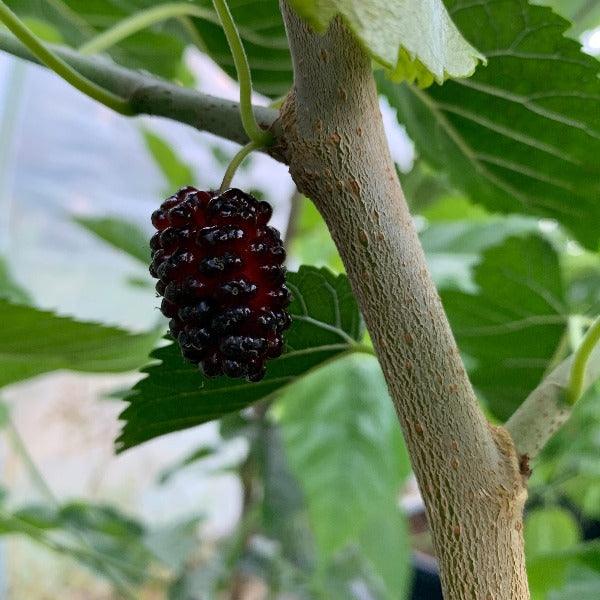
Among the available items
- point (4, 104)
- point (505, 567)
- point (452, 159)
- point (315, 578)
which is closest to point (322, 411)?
point (315, 578)

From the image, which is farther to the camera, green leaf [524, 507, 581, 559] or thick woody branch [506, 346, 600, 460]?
green leaf [524, 507, 581, 559]

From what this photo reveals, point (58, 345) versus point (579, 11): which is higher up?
point (579, 11)

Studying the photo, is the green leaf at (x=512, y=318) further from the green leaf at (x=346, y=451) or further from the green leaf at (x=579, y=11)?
the green leaf at (x=579, y=11)

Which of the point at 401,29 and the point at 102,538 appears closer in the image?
the point at 401,29

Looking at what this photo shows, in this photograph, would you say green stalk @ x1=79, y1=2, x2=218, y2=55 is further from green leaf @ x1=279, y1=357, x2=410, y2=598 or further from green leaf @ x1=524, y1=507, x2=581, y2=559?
green leaf @ x1=524, y1=507, x2=581, y2=559

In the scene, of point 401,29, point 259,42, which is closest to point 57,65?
point 401,29

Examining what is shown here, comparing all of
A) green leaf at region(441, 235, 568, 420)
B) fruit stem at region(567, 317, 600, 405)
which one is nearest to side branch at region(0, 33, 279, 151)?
fruit stem at region(567, 317, 600, 405)

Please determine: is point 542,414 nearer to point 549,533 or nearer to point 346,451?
point 346,451
